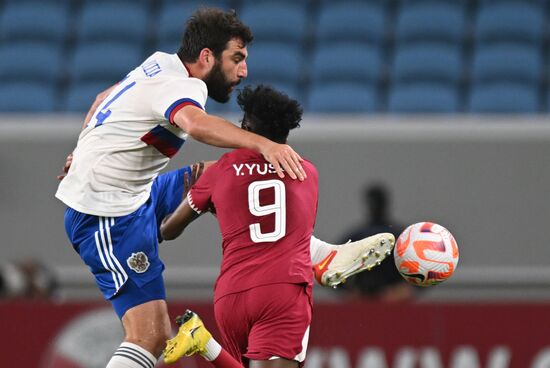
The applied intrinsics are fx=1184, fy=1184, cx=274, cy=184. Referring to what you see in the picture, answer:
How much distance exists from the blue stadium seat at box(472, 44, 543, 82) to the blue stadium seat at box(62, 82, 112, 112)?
3203 mm

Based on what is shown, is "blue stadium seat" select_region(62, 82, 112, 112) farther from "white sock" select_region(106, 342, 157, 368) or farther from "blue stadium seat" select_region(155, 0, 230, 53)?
"white sock" select_region(106, 342, 157, 368)

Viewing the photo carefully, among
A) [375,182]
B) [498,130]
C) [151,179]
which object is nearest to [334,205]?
[375,182]

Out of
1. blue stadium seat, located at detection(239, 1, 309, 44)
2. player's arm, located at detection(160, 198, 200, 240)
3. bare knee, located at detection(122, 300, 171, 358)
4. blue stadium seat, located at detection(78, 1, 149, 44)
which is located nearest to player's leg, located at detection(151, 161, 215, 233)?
player's arm, located at detection(160, 198, 200, 240)

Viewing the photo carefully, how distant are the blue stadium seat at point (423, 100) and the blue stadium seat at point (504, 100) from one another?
19 centimetres

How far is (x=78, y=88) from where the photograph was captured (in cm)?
1023

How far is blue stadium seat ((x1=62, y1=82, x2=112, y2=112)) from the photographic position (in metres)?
10.0

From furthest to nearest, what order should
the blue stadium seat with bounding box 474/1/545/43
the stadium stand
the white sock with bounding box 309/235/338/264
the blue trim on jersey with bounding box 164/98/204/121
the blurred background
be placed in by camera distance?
the blue stadium seat with bounding box 474/1/545/43
the stadium stand
the blurred background
the white sock with bounding box 309/235/338/264
the blue trim on jersey with bounding box 164/98/204/121

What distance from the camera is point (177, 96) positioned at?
195 inches

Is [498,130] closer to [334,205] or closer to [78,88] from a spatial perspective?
[334,205]

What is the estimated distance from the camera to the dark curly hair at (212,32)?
5.25m

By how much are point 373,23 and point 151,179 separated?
5428 mm

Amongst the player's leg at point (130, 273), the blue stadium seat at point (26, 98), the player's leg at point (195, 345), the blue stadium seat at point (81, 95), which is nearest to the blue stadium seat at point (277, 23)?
the blue stadium seat at point (81, 95)

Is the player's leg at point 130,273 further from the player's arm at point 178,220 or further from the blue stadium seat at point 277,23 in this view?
the blue stadium seat at point 277,23

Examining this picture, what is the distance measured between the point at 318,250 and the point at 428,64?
4872 mm
